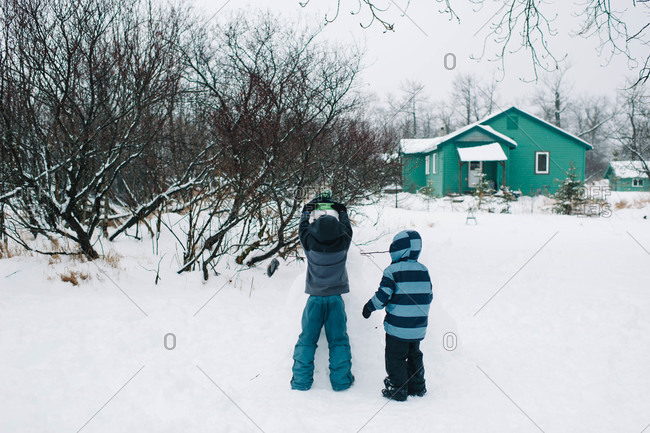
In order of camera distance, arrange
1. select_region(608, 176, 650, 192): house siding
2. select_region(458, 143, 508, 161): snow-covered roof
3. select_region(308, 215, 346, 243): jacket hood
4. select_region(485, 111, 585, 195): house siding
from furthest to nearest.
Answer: select_region(608, 176, 650, 192): house siding
select_region(485, 111, 585, 195): house siding
select_region(458, 143, 508, 161): snow-covered roof
select_region(308, 215, 346, 243): jacket hood

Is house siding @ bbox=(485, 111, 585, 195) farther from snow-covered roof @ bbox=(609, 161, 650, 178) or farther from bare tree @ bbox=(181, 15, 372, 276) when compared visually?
bare tree @ bbox=(181, 15, 372, 276)

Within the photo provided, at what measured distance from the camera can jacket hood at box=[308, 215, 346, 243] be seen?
405 cm

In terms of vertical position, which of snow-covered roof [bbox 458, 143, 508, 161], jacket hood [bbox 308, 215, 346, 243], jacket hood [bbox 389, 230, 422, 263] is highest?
snow-covered roof [bbox 458, 143, 508, 161]

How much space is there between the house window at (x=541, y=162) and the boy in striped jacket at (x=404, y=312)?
2252 centimetres

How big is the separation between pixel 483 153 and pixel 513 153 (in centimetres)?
300

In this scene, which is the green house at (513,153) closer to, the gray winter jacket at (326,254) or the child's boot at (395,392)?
the gray winter jacket at (326,254)

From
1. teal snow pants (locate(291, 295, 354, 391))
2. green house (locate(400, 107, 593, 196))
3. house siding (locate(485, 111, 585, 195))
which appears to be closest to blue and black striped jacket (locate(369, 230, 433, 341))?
teal snow pants (locate(291, 295, 354, 391))

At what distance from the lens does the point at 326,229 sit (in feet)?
13.3

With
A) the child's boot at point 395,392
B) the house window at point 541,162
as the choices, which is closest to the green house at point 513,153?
the house window at point 541,162

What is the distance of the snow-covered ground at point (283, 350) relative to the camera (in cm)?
346

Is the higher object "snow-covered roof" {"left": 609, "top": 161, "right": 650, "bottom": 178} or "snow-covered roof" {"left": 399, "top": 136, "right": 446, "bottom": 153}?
"snow-covered roof" {"left": 399, "top": 136, "right": 446, "bottom": 153}

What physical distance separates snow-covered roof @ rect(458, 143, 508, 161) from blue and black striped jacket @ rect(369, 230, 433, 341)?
1882 centimetres

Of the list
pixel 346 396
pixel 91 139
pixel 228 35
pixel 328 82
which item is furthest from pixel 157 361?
pixel 228 35

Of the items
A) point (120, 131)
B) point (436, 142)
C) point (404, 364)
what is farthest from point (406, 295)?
point (436, 142)
